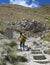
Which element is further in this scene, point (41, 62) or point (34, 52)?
point (34, 52)

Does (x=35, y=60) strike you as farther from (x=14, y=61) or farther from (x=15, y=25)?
(x=15, y=25)

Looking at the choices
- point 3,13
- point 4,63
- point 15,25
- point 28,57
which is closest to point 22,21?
point 15,25

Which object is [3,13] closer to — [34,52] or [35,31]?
[35,31]

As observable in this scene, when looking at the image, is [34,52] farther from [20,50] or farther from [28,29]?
[28,29]

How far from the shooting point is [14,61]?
21.7 meters

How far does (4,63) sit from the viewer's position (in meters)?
20.2

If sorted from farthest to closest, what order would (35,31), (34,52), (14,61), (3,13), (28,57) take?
(3,13) → (35,31) → (34,52) → (28,57) → (14,61)

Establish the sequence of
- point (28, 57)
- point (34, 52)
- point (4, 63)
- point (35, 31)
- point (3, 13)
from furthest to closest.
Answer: point (3, 13)
point (35, 31)
point (34, 52)
point (28, 57)
point (4, 63)

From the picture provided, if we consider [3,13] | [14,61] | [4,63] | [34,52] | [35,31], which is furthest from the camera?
[3,13]

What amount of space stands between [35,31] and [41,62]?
85.7 ft

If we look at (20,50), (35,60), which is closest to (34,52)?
(20,50)

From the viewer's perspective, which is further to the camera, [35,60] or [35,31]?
[35,31]

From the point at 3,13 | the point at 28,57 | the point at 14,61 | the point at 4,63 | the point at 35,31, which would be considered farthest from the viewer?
the point at 3,13

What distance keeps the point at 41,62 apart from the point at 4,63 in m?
3.51
